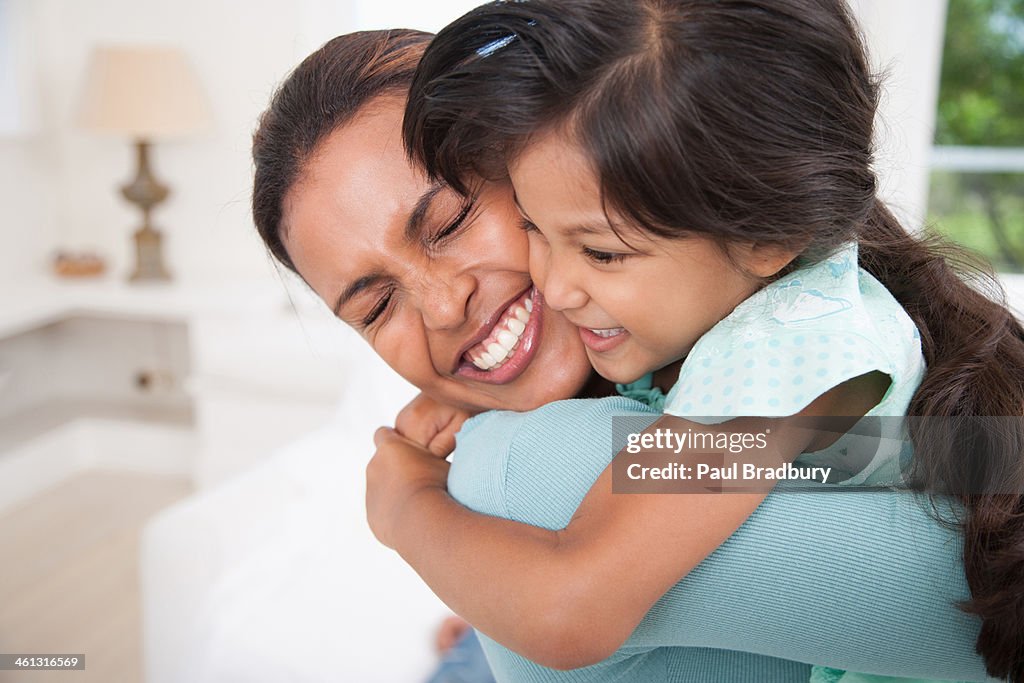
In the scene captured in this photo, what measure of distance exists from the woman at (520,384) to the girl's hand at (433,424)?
0.02 metres

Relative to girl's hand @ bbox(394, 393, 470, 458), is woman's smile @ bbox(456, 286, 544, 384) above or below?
above

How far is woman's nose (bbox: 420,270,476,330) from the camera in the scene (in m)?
0.82

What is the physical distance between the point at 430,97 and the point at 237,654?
2.88ft

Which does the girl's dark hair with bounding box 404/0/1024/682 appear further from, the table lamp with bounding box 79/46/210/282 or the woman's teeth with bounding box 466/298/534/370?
the table lamp with bounding box 79/46/210/282

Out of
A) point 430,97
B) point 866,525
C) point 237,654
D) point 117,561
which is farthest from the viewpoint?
point 117,561

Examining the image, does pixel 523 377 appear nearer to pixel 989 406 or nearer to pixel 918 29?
pixel 989 406

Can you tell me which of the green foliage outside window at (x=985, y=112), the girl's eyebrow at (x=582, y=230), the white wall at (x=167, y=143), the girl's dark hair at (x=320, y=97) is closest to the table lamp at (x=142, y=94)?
the white wall at (x=167, y=143)

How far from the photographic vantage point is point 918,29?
9.23ft

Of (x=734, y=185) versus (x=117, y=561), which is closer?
(x=734, y=185)

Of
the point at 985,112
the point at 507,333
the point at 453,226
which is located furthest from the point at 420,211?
the point at 985,112

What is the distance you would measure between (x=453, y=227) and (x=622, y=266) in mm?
182

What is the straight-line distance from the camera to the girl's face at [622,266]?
0.67 m

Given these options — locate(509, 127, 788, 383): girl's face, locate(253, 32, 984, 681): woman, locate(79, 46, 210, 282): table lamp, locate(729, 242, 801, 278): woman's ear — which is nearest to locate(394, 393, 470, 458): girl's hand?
locate(253, 32, 984, 681): woman

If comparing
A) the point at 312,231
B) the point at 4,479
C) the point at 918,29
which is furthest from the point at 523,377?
the point at 4,479
